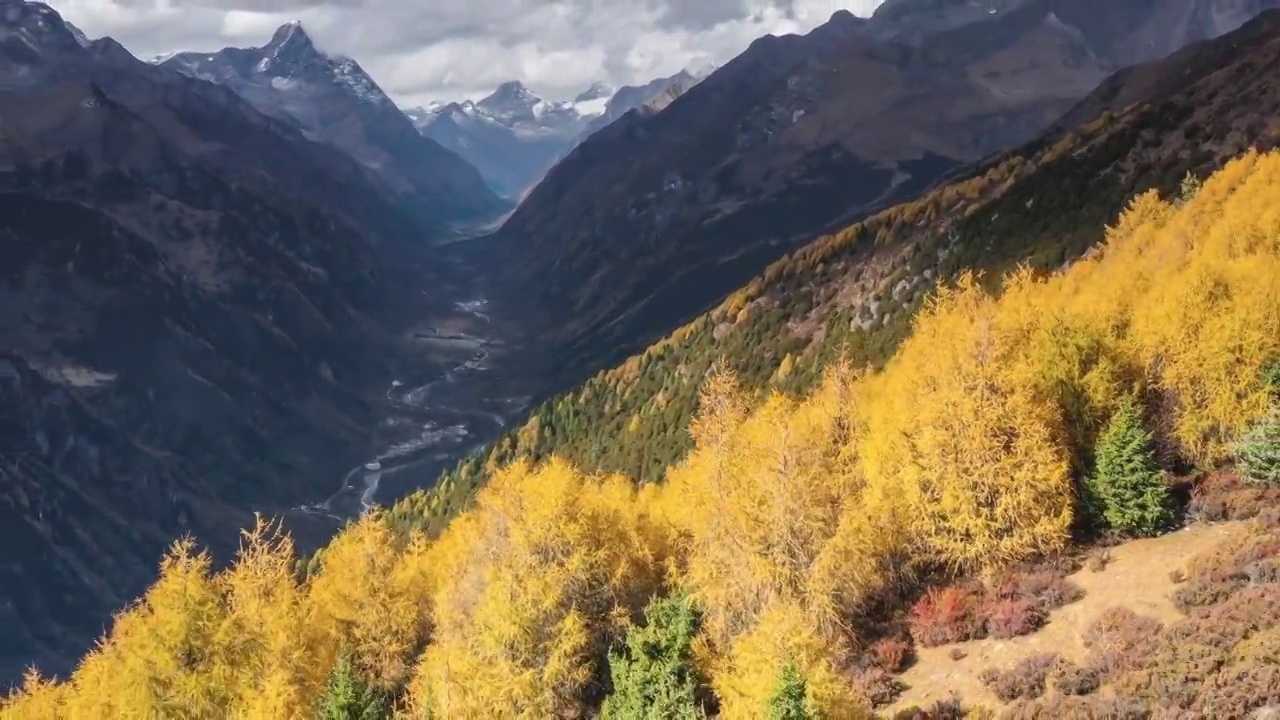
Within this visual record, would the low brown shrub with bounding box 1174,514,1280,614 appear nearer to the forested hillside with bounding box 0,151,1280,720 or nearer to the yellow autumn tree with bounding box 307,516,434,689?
the forested hillside with bounding box 0,151,1280,720

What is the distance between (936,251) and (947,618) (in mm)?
132466

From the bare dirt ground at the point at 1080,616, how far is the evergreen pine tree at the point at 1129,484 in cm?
131

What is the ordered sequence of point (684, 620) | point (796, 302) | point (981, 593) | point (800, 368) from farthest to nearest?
point (796, 302)
point (800, 368)
point (684, 620)
point (981, 593)

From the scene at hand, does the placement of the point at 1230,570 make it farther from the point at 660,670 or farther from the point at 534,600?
the point at 534,600

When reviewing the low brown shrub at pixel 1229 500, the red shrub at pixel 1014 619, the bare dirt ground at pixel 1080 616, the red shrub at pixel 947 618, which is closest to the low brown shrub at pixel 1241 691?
the bare dirt ground at pixel 1080 616

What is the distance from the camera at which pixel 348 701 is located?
172ft

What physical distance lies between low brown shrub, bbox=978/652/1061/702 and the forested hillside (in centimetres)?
37

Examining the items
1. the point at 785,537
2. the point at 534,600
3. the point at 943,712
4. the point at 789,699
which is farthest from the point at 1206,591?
the point at 534,600

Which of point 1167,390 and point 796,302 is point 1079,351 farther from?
point 796,302

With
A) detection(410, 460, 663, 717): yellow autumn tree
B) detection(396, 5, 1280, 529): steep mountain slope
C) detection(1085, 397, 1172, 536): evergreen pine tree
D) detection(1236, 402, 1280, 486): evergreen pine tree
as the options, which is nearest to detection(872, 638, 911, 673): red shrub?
detection(1085, 397, 1172, 536): evergreen pine tree

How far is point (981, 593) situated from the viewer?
45906mm

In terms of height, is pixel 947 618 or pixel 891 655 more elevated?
pixel 947 618

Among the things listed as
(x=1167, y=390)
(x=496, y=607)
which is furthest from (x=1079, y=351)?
(x=496, y=607)

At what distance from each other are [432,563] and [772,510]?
4421 cm
